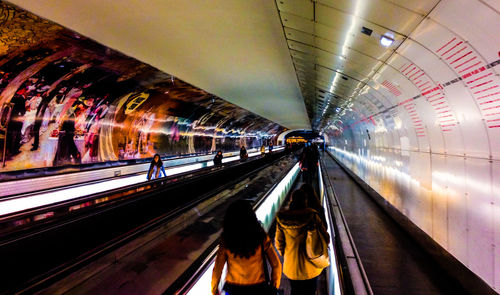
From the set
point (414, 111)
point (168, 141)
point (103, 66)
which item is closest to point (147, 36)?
point (103, 66)

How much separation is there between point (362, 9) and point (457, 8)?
1.38 metres

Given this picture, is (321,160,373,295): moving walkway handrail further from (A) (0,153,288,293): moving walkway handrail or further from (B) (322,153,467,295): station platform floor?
(A) (0,153,288,293): moving walkway handrail

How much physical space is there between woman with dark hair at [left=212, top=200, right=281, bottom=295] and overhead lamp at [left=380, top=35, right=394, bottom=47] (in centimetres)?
366

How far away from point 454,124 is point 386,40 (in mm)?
1712

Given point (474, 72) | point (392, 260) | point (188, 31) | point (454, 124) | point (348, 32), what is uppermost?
point (188, 31)

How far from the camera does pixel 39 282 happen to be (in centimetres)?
330

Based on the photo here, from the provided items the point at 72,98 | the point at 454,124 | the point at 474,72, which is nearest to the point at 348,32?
the point at 474,72

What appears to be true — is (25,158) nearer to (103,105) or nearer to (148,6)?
(103,105)

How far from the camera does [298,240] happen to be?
279cm

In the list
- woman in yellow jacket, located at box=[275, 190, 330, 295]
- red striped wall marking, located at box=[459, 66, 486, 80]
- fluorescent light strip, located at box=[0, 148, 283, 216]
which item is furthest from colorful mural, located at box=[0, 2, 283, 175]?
red striped wall marking, located at box=[459, 66, 486, 80]

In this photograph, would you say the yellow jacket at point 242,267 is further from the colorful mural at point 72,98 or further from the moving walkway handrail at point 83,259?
the colorful mural at point 72,98

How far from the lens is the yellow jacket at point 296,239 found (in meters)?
2.75

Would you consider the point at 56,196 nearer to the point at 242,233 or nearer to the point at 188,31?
the point at 188,31

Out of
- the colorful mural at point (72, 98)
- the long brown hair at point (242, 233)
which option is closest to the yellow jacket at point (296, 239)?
the long brown hair at point (242, 233)
